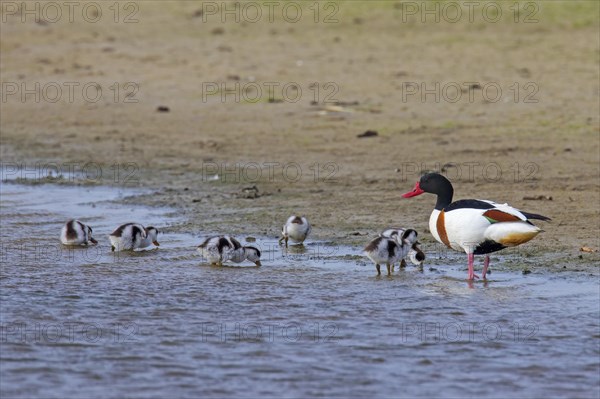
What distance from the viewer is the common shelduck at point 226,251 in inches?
360

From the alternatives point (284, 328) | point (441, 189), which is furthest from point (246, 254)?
point (284, 328)

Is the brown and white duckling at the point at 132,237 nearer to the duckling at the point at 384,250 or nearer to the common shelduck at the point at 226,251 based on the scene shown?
the common shelduck at the point at 226,251

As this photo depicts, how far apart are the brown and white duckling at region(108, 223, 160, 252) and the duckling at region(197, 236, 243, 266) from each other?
650 mm

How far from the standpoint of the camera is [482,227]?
28.1 feet

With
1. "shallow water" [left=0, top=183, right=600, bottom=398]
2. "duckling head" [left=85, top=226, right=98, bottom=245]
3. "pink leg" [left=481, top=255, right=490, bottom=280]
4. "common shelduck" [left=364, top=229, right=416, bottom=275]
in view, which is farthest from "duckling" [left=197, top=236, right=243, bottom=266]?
"pink leg" [left=481, top=255, right=490, bottom=280]

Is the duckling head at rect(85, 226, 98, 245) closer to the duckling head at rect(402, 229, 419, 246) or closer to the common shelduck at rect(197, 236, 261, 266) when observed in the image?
the common shelduck at rect(197, 236, 261, 266)

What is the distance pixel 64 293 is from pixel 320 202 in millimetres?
3970

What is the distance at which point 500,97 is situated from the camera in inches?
678

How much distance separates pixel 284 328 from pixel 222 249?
1.83 m

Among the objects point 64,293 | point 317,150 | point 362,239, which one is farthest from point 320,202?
point 64,293

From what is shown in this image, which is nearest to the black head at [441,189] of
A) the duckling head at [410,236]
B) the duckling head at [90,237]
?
the duckling head at [410,236]

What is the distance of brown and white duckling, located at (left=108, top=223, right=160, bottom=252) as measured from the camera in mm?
9641

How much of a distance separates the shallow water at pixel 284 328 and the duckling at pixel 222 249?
0.14 meters

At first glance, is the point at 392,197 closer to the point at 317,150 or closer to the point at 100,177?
the point at 317,150
